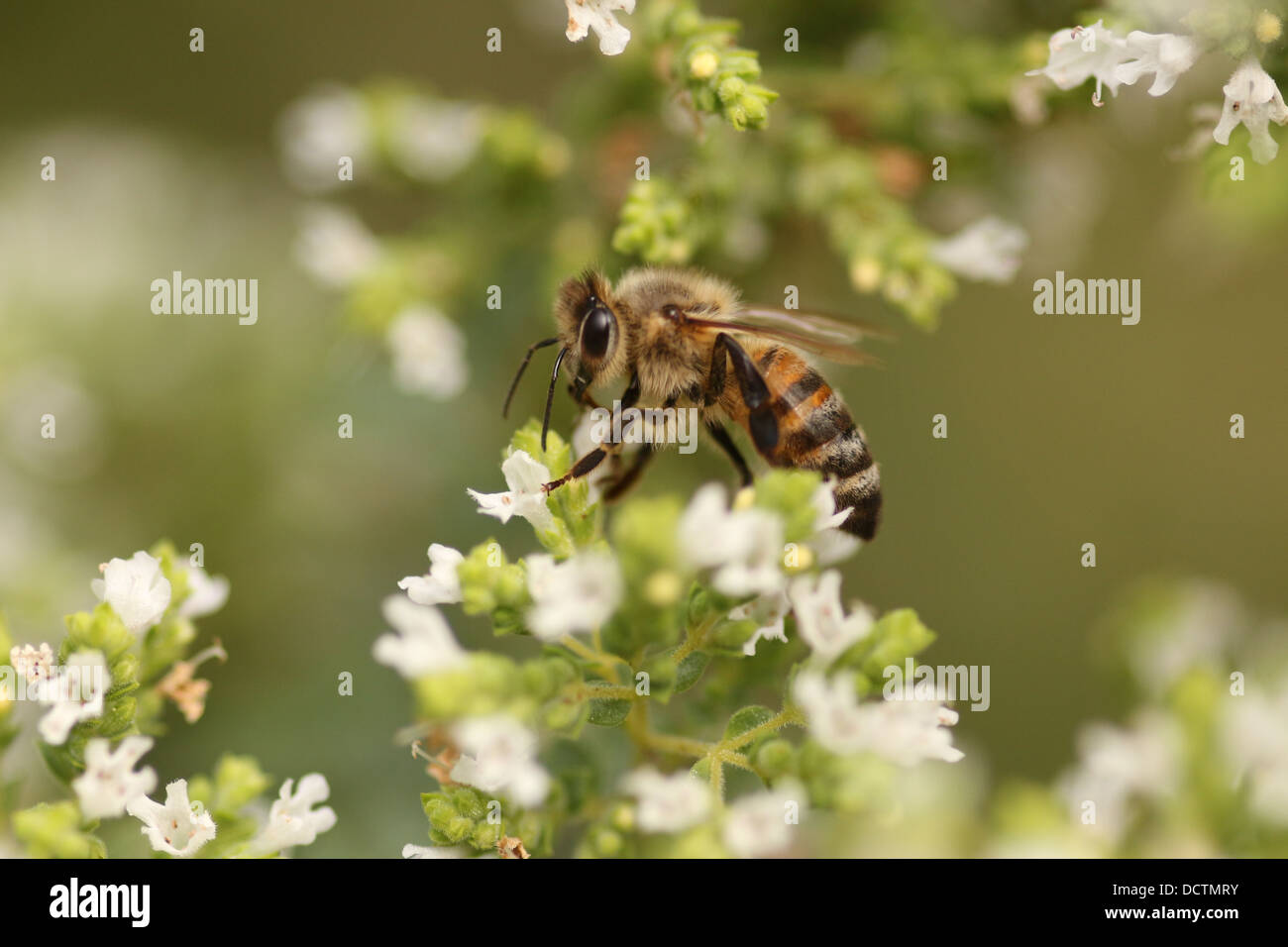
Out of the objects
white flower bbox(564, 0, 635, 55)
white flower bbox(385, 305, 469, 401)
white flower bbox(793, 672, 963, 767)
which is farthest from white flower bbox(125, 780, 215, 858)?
white flower bbox(564, 0, 635, 55)

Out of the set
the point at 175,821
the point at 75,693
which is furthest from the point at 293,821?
the point at 75,693

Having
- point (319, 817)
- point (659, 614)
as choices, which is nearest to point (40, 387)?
point (319, 817)

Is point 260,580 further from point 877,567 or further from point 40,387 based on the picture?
point 877,567

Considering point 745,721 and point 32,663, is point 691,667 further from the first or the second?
point 32,663

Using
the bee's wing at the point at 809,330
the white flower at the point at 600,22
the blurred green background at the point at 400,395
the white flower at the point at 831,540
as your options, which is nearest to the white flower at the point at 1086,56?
the blurred green background at the point at 400,395

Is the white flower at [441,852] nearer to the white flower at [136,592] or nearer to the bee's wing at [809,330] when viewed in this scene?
the white flower at [136,592]

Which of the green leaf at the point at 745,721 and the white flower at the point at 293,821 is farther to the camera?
the white flower at the point at 293,821
